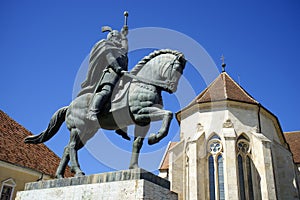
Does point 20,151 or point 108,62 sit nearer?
point 108,62

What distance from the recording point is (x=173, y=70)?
511 centimetres

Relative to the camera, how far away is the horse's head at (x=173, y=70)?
5.05m

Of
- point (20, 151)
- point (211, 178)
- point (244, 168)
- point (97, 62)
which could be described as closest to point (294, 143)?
point (244, 168)

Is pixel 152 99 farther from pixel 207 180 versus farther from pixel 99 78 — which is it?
pixel 207 180

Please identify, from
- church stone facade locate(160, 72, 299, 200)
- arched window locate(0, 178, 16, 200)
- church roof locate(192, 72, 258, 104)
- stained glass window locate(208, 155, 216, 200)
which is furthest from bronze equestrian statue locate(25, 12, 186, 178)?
church roof locate(192, 72, 258, 104)

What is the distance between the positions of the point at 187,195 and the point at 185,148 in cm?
328

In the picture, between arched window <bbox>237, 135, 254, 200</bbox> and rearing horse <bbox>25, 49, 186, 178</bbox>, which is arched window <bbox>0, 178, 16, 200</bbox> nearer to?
arched window <bbox>237, 135, 254, 200</bbox>

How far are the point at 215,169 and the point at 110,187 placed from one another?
51.2 feet

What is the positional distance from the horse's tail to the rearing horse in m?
0.23

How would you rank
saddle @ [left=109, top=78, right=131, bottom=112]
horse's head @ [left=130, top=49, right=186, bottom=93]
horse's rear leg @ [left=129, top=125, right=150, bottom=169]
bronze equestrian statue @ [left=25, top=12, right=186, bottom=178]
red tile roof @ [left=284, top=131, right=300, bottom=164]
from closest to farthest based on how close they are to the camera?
horse's rear leg @ [left=129, top=125, right=150, bottom=169]
bronze equestrian statue @ [left=25, top=12, right=186, bottom=178]
horse's head @ [left=130, top=49, right=186, bottom=93]
saddle @ [left=109, top=78, right=131, bottom=112]
red tile roof @ [left=284, top=131, right=300, bottom=164]

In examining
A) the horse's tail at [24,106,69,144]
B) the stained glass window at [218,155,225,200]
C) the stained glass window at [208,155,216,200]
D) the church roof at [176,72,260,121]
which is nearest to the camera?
the horse's tail at [24,106,69,144]

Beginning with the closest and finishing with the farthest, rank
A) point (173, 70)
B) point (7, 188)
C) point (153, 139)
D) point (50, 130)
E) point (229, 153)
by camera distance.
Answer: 1. point (153, 139)
2. point (173, 70)
3. point (50, 130)
4. point (7, 188)
5. point (229, 153)

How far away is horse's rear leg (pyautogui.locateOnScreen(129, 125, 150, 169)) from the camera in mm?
4844

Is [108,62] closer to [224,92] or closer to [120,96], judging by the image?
[120,96]
